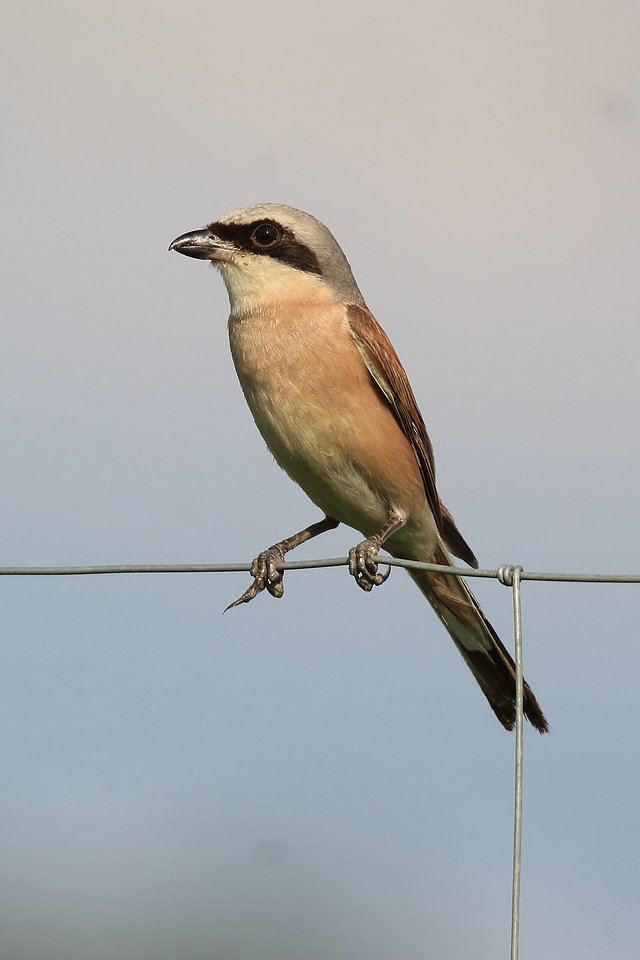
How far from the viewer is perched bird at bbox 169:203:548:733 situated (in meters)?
3.90

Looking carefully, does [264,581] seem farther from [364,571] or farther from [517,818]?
[517,818]

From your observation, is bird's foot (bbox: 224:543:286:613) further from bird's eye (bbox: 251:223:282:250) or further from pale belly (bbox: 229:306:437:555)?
bird's eye (bbox: 251:223:282:250)

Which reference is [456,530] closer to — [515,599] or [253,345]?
[253,345]

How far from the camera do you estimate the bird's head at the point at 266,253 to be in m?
4.26

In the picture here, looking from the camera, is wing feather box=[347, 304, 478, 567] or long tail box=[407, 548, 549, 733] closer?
wing feather box=[347, 304, 478, 567]

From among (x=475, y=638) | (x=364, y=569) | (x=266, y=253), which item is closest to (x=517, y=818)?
(x=364, y=569)

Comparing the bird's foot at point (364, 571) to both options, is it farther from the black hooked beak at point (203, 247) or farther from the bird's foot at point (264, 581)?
the black hooked beak at point (203, 247)

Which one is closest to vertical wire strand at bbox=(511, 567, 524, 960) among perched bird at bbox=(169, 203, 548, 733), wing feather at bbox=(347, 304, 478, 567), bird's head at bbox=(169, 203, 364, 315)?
perched bird at bbox=(169, 203, 548, 733)

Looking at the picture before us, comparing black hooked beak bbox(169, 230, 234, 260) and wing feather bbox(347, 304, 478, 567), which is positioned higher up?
black hooked beak bbox(169, 230, 234, 260)

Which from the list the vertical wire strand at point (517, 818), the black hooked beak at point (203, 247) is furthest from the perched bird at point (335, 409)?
the vertical wire strand at point (517, 818)

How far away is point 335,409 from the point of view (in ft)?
12.8

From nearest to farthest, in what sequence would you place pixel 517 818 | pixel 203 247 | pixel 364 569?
pixel 517 818
pixel 364 569
pixel 203 247

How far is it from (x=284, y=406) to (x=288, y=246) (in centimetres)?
82

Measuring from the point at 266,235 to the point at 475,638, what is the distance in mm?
1836
